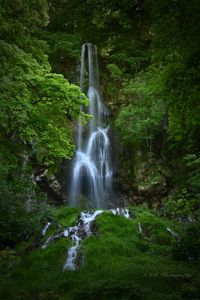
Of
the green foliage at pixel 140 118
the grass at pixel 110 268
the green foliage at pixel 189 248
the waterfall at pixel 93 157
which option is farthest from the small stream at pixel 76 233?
the green foliage at pixel 140 118

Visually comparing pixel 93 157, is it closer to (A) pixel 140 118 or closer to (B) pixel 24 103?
(A) pixel 140 118

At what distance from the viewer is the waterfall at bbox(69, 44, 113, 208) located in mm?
21062

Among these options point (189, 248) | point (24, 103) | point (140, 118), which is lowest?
point (189, 248)

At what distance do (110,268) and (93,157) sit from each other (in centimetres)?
1216

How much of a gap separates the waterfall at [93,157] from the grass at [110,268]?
178 inches

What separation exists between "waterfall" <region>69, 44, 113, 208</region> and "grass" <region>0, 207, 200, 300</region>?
451cm

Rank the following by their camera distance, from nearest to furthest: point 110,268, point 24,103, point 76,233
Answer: point 24,103 < point 110,268 < point 76,233

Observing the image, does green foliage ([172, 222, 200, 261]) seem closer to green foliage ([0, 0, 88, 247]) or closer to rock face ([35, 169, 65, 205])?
green foliage ([0, 0, 88, 247])

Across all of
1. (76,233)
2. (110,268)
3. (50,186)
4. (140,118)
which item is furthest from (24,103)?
(140,118)

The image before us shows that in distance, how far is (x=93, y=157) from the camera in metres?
22.4

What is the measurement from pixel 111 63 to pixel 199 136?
11.4 meters

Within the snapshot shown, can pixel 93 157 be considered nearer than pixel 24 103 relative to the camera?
No

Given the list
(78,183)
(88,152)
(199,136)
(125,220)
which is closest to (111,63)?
(88,152)

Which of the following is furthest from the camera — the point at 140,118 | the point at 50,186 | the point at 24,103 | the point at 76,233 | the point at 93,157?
the point at 93,157
